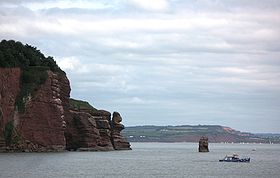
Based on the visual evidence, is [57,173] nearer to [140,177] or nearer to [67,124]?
[140,177]

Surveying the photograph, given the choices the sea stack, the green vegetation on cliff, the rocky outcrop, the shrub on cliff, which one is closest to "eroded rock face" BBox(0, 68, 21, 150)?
the green vegetation on cliff

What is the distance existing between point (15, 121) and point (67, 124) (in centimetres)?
1687

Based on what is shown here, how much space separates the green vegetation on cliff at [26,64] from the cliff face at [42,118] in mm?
834

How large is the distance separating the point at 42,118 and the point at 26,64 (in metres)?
15.8

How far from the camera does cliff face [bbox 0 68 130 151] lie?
132925 mm

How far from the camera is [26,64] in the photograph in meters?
146

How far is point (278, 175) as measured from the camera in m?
91.0

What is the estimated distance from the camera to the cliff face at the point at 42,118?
132925mm

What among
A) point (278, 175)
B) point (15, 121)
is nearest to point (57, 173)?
point (278, 175)

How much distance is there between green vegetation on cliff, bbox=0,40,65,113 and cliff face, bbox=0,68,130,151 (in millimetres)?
834

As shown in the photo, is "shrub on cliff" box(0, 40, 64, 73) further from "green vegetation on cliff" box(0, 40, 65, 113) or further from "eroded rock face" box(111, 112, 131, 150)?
"eroded rock face" box(111, 112, 131, 150)

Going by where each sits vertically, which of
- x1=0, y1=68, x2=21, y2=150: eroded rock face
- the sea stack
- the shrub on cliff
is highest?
the shrub on cliff

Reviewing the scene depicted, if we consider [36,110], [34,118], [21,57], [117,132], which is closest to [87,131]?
[36,110]

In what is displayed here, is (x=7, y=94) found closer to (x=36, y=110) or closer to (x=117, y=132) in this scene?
(x=36, y=110)
